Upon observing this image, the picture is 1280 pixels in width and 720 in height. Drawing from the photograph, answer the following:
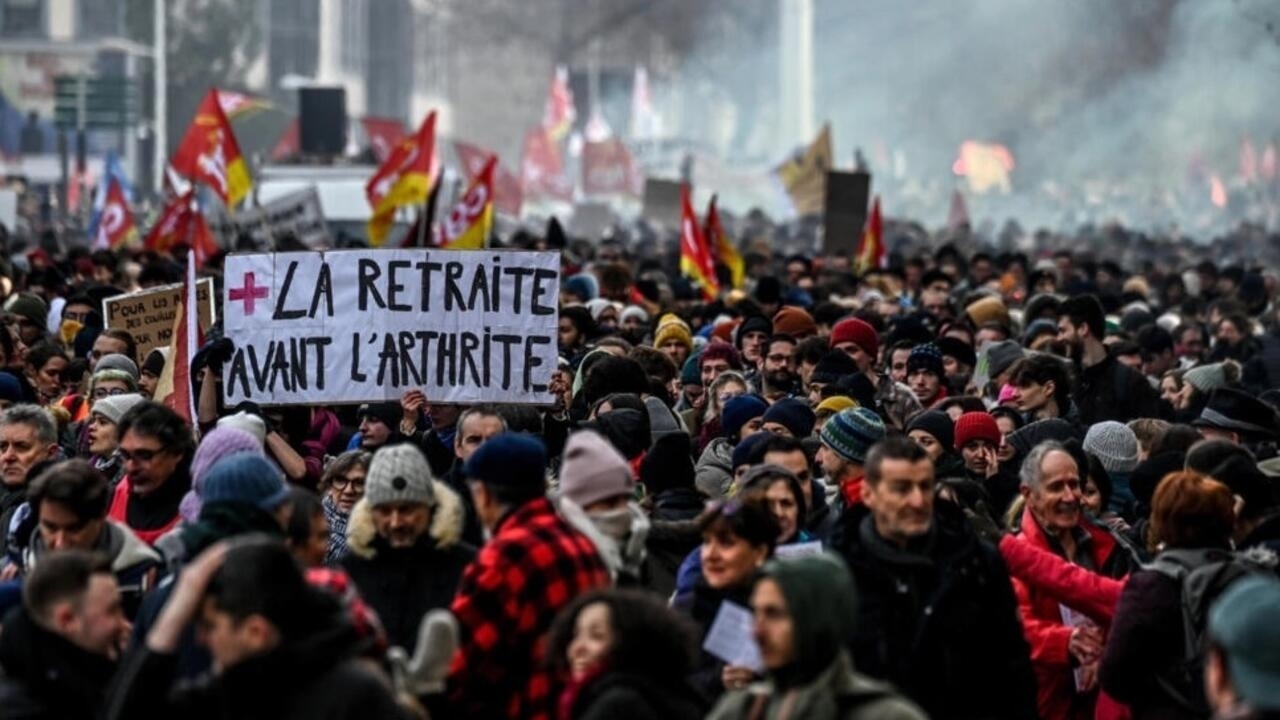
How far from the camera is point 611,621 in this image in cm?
617

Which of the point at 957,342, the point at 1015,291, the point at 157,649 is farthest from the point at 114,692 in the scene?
the point at 1015,291

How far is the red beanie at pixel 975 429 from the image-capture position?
33.9 feet

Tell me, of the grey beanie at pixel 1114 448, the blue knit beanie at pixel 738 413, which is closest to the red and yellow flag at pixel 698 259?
the blue knit beanie at pixel 738 413

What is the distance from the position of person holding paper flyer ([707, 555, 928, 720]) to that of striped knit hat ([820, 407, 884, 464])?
292 centimetres

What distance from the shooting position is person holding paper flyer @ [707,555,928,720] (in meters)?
5.77

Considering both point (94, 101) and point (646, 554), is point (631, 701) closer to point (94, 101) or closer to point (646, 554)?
point (646, 554)

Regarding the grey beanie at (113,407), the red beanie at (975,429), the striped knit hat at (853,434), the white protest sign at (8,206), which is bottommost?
the white protest sign at (8,206)

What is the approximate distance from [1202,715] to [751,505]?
1277 mm

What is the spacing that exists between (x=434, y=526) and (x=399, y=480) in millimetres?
162

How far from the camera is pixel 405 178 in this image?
85.2ft

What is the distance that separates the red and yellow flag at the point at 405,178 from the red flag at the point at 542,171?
22094 millimetres

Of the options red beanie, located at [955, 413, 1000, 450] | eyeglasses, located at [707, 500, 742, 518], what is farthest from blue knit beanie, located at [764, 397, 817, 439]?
eyeglasses, located at [707, 500, 742, 518]

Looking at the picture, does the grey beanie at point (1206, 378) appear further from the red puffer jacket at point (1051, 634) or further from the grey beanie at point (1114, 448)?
the red puffer jacket at point (1051, 634)

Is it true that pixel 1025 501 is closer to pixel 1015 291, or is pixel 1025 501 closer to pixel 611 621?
pixel 611 621
